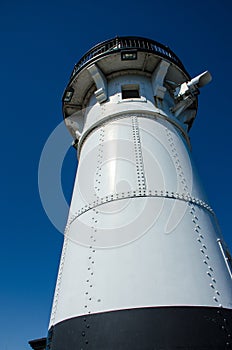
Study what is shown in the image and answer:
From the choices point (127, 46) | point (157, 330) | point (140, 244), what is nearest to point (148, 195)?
point (140, 244)

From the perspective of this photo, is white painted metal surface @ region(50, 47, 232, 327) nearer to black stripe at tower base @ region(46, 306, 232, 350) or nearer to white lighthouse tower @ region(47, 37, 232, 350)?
white lighthouse tower @ region(47, 37, 232, 350)

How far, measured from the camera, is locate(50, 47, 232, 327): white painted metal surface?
10.7 ft

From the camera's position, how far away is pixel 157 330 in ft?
9.34

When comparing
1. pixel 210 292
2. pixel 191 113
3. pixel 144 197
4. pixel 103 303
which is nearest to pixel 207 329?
pixel 210 292

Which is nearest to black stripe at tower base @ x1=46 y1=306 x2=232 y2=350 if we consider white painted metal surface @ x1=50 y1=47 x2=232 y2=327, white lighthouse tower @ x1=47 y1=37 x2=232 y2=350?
white lighthouse tower @ x1=47 y1=37 x2=232 y2=350

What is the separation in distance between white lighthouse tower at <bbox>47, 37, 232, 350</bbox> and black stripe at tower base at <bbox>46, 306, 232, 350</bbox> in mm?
11

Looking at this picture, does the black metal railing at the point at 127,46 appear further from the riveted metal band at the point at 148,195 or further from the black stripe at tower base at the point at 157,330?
the black stripe at tower base at the point at 157,330

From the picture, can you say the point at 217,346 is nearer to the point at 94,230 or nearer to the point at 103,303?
the point at 103,303

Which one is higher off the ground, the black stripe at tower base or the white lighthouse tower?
the white lighthouse tower

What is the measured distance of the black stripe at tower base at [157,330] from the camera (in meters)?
2.78

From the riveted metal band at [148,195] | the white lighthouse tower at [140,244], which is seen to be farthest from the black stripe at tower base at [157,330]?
the riveted metal band at [148,195]

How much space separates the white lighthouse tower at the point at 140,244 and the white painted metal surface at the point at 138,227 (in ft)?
0.05

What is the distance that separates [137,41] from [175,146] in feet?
13.1

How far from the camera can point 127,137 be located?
16.7ft
